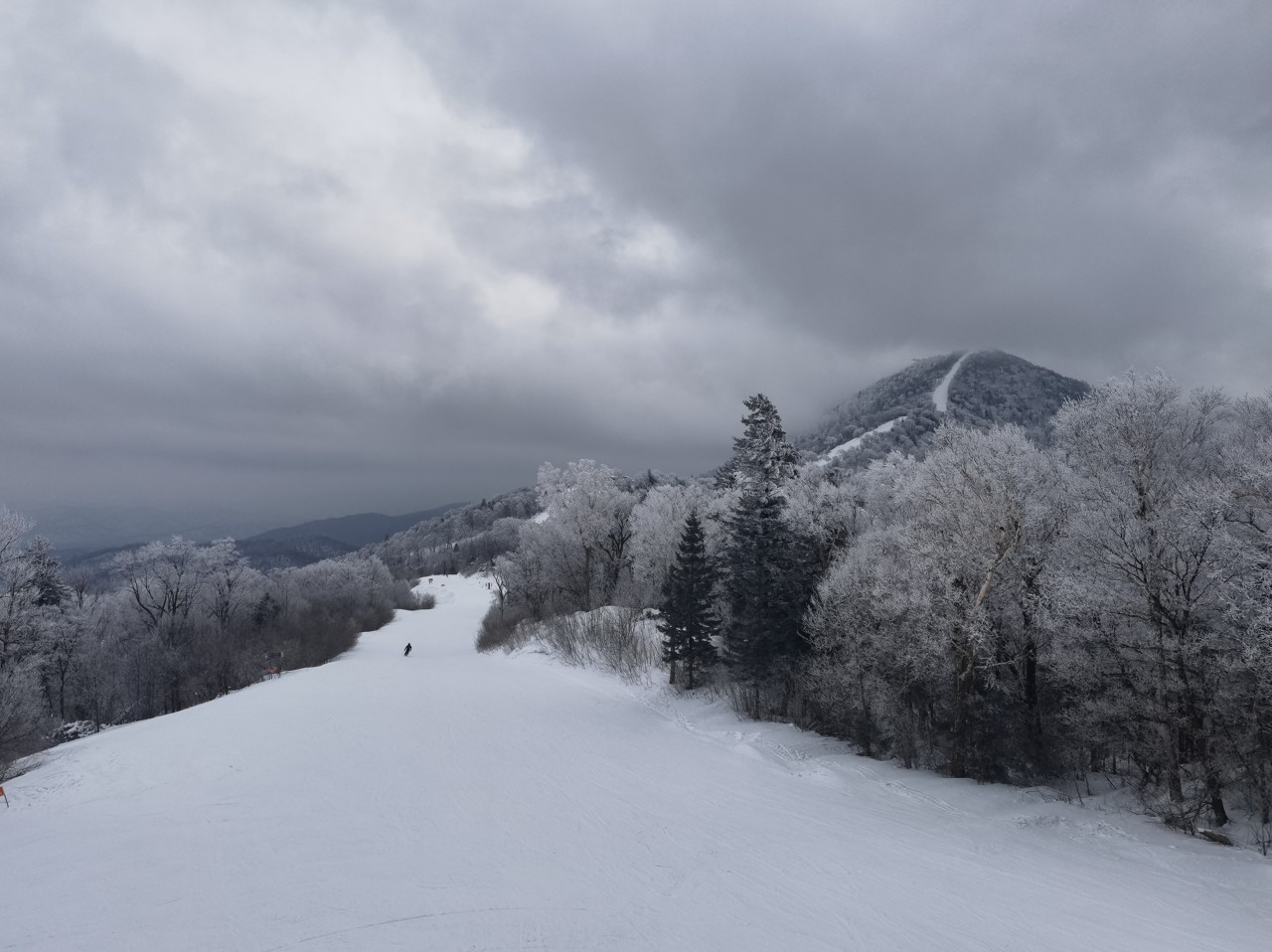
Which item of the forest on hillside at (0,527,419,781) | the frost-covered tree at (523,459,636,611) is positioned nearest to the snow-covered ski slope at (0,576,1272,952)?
the forest on hillside at (0,527,419,781)

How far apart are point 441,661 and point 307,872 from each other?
32520 millimetres

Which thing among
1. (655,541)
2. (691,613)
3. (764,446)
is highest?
(764,446)

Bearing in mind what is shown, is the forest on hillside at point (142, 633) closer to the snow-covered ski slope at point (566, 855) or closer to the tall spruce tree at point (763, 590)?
the snow-covered ski slope at point (566, 855)

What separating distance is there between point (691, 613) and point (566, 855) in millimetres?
17500

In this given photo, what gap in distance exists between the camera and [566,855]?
35.2 feet

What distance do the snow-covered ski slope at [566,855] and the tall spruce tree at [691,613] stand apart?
7712 mm

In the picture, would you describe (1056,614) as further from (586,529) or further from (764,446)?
(586,529)

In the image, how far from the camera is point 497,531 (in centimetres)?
16438

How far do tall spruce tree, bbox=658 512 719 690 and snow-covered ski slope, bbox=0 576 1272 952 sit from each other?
7.71 meters

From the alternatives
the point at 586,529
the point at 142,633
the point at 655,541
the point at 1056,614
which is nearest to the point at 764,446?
the point at 655,541

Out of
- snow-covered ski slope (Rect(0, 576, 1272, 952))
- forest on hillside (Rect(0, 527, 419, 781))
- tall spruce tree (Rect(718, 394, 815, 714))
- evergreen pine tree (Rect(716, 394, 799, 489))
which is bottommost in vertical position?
forest on hillside (Rect(0, 527, 419, 781))

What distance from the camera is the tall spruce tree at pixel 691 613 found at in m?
27.8

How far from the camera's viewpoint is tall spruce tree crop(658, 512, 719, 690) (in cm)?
2783

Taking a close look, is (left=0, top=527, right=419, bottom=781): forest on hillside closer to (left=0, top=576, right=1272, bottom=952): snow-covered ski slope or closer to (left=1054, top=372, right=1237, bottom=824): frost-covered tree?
(left=0, top=576, right=1272, bottom=952): snow-covered ski slope
